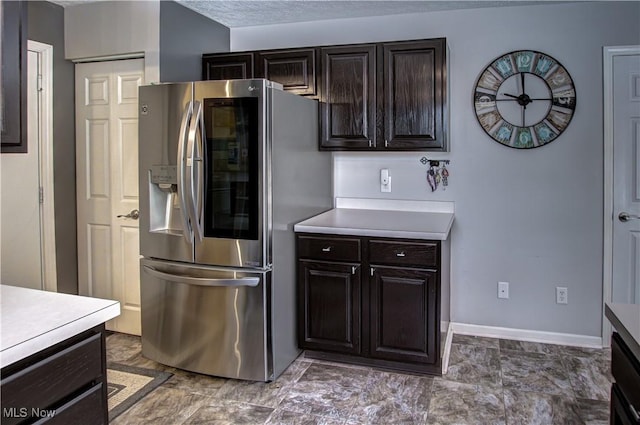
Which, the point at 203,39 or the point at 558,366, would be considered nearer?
the point at 558,366

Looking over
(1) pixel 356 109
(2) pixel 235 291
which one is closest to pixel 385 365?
(2) pixel 235 291

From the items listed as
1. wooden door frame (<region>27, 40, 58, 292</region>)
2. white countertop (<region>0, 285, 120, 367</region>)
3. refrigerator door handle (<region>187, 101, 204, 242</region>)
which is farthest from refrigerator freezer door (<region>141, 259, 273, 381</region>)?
white countertop (<region>0, 285, 120, 367</region>)

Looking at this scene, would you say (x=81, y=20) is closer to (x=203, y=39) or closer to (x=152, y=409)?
(x=203, y=39)

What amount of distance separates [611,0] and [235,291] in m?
3.07

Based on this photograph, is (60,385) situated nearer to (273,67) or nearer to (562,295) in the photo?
(273,67)

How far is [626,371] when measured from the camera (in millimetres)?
1343

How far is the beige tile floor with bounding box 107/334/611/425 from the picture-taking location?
2.52 metres

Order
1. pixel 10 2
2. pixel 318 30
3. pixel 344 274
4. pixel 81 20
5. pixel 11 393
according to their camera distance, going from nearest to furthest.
A: pixel 11 393 → pixel 10 2 → pixel 344 274 → pixel 81 20 → pixel 318 30

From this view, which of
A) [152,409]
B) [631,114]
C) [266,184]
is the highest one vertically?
[631,114]

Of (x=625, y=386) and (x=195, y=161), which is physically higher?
(x=195, y=161)

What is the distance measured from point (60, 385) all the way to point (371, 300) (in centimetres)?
197

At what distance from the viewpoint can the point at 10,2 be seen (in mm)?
1309

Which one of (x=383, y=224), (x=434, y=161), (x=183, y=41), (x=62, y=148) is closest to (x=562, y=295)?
(x=434, y=161)

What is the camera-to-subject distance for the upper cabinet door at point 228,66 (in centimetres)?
363
